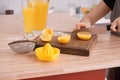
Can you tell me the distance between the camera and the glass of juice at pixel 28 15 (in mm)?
1187

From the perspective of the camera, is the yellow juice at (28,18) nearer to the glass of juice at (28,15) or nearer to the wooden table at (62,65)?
the glass of juice at (28,15)

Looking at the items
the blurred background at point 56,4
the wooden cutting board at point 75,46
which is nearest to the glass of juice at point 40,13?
the wooden cutting board at point 75,46

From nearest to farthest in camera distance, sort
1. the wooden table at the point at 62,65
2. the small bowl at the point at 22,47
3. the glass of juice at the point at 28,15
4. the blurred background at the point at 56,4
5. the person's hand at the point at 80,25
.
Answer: the wooden table at the point at 62,65
the small bowl at the point at 22,47
the glass of juice at the point at 28,15
the person's hand at the point at 80,25
the blurred background at the point at 56,4

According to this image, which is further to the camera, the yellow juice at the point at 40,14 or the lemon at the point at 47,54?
the yellow juice at the point at 40,14

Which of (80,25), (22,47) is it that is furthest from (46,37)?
(80,25)

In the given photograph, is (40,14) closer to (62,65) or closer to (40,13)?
(40,13)

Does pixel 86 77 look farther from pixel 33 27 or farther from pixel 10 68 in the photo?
pixel 33 27

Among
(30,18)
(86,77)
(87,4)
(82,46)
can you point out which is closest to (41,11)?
(30,18)

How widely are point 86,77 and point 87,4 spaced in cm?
221

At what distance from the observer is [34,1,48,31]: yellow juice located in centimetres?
124

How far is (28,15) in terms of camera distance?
1.20 metres

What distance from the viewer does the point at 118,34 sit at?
127cm

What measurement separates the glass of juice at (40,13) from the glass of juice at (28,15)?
0.12ft

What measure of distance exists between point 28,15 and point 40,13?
3.3 inches
